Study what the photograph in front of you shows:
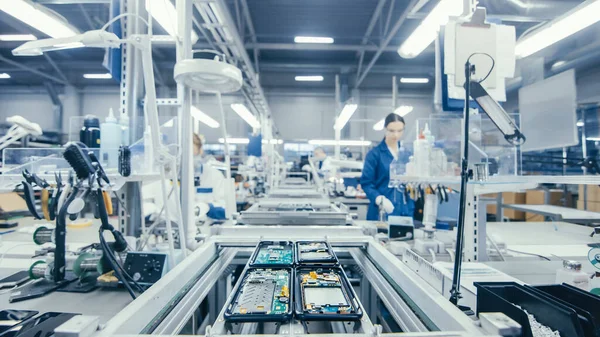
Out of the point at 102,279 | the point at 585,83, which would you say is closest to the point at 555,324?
the point at 102,279

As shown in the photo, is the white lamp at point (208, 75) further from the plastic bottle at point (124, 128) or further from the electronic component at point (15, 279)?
the electronic component at point (15, 279)

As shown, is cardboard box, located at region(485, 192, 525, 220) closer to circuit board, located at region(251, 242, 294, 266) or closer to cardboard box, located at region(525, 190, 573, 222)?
cardboard box, located at region(525, 190, 573, 222)

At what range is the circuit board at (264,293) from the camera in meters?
0.66

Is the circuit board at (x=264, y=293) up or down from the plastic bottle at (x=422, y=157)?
down

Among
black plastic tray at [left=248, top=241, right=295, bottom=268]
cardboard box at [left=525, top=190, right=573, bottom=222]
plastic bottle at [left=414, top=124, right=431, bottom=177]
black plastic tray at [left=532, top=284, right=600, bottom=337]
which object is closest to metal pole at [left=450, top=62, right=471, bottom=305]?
black plastic tray at [left=532, top=284, right=600, bottom=337]

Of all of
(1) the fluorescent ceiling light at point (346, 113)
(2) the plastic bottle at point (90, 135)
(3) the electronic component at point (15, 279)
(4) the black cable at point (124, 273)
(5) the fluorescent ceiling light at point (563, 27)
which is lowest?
(3) the electronic component at point (15, 279)

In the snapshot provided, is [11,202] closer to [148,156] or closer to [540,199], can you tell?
[148,156]

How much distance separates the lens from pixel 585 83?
5629mm

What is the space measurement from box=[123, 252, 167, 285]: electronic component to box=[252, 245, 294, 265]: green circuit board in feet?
1.04

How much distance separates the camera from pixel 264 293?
754 mm

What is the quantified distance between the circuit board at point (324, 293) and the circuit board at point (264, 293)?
0.14 ft

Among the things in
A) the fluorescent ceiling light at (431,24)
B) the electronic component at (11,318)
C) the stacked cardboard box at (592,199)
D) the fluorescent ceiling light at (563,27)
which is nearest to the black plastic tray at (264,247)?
the electronic component at (11,318)

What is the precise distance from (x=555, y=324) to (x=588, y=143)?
23.8ft

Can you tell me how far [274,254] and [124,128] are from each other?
959 millimetres
